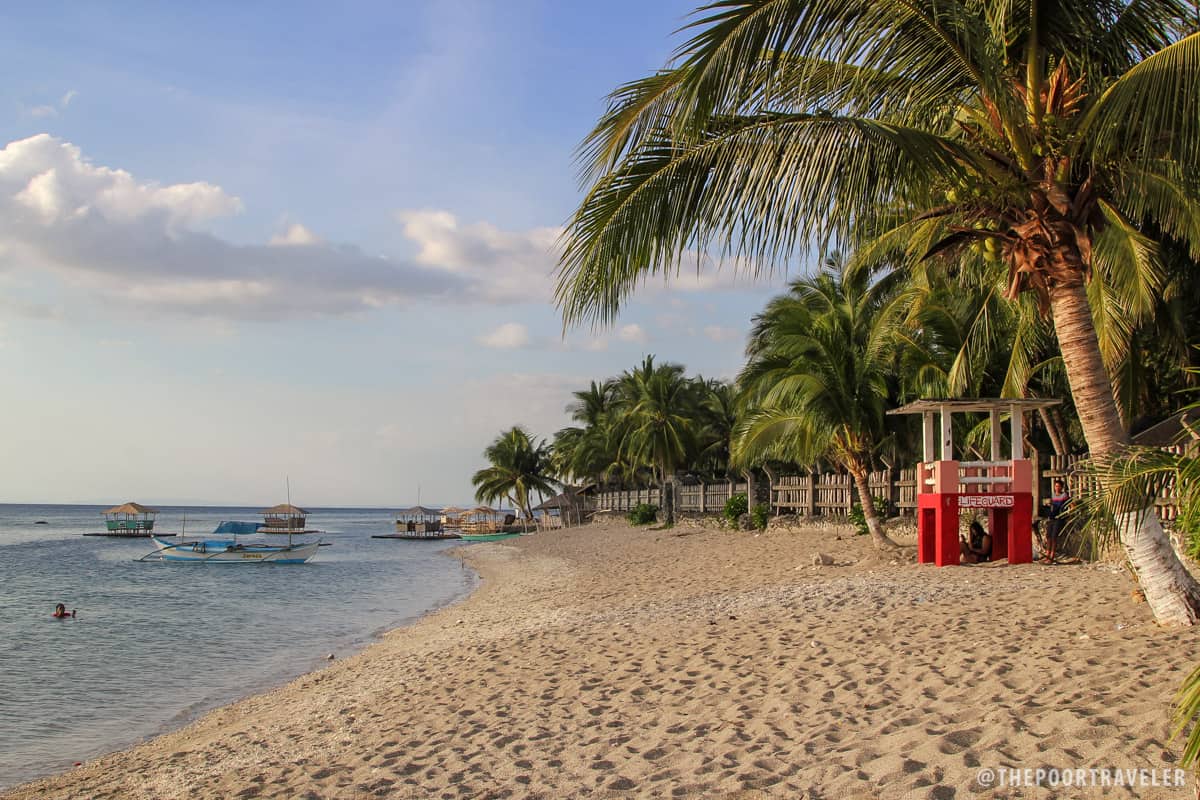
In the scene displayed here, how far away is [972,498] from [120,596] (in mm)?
22790

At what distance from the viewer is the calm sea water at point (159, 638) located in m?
10.8

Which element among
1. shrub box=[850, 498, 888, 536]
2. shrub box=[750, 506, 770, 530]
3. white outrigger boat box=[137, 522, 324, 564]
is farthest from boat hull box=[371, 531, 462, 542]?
shrub box=[850, 498, 888, 536]

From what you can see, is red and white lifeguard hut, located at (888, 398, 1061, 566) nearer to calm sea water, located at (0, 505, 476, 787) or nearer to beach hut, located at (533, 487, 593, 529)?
calm sea water, located at (0, 505, 476, 787)

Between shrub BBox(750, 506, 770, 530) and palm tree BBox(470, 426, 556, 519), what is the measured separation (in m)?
35.4

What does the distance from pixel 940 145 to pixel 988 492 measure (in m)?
9.40

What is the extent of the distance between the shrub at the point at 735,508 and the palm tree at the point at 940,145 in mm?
21369

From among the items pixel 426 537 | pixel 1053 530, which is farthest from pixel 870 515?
pixel 426 537

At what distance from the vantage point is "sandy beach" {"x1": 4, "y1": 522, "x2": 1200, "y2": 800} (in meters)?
5.07

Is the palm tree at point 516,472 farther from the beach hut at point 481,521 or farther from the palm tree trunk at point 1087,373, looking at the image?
the palm tree trunk at point 1087,373

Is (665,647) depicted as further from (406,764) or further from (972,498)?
(972,498)

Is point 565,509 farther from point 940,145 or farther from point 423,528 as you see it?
point 940,145

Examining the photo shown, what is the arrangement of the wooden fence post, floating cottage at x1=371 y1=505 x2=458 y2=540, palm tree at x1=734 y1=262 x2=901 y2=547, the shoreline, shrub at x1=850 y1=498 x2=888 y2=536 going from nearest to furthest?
the shoreline → palm tree at x1=734 y1=262 x2=901 y2=547 → shrub at x1=850 y1=498 x2=888 y2=536 → the wooden fence post → floating cottage at x1=371 y1=505 x2=458 y2=540

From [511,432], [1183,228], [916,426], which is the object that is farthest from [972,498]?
[511,432]

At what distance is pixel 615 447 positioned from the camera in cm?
4788
